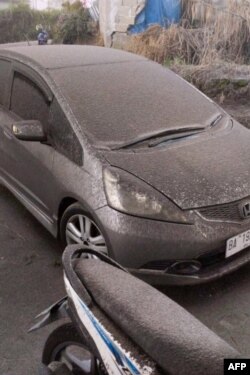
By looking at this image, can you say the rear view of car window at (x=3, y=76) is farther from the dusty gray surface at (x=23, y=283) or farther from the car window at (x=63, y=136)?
the dusty gray surface at (x=23, y=283)

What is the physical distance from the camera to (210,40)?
327 inches

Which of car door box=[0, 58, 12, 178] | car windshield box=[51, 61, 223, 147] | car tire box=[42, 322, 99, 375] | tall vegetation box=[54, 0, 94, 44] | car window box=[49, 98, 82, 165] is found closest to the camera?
car tire box=[42, 322, 99, 375]

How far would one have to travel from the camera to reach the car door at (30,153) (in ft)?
11.1

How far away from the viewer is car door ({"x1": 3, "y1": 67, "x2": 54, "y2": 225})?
3389 mm

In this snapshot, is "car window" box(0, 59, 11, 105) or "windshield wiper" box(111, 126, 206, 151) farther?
"car window" box(0, 59, 11, 105)

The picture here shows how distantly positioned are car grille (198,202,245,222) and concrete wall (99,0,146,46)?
29.7ft

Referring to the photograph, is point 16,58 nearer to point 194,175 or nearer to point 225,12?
point 194,175

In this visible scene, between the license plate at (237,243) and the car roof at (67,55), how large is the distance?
6.55 feet

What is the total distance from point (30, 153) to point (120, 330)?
232cm

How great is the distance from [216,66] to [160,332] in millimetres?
6517

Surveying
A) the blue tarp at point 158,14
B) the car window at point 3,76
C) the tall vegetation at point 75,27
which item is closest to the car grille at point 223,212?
the car window at point 3,76

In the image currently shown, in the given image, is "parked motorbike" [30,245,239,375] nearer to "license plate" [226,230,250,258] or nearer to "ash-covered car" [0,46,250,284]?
"ash-covered car" [0,46,250,284]

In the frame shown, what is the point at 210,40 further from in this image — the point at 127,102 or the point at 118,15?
the point at 127,102

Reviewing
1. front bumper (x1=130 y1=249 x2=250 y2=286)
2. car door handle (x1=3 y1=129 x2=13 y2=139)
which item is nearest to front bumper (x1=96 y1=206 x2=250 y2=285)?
front bumper (x1=130 y1=249 x2=250 y2=286)
